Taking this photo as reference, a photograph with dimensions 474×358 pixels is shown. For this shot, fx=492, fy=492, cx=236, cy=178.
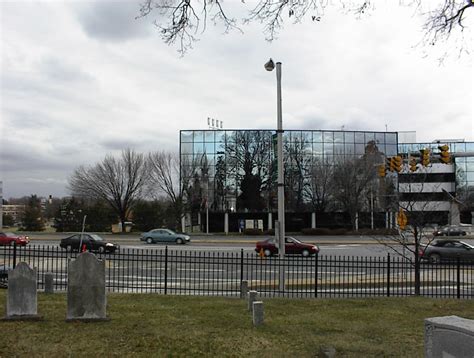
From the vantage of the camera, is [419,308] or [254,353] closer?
[254,353]

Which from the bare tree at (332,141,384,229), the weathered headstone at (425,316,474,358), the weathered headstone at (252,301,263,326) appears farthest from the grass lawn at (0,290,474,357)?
the bare tree at (332,141,384,229)

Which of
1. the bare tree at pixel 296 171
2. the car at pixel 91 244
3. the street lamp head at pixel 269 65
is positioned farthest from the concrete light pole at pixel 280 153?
the bare tree at pixel 296 171

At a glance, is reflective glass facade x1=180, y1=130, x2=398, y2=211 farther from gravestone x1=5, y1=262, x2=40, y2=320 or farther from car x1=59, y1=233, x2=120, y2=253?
gravestone x1=5, y1=262, x2=40, y2=320

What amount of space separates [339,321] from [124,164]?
206 feet

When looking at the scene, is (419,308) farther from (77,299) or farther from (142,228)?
(142,228)

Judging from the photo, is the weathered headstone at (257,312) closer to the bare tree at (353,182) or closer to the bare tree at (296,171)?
the bare tree at (353,182)

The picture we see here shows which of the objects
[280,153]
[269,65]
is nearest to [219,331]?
[280,153]

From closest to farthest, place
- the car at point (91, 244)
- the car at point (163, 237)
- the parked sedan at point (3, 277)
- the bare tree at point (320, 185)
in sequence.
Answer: the parked sedan at point (3, 277) → the car at point (91, 244) → the car at point (163, 237) → the bare tree at point (320, 185)

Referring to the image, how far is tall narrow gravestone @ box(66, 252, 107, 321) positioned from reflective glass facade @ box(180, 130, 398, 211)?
57.4 m

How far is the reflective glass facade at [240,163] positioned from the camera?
66.6 metres

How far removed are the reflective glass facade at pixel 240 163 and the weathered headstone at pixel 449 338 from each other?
6167 centimetres

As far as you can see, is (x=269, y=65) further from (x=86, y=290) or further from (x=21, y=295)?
(x=21, y=295)

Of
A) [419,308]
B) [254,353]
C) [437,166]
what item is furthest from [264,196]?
[254,353]

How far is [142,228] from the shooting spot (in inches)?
2490
